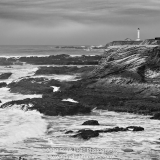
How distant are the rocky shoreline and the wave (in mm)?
1182

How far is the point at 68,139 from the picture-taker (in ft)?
58.6

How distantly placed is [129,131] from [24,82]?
19.4 meters

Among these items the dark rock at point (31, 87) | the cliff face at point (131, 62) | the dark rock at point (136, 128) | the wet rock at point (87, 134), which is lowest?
the dark rock at point (31, 87)

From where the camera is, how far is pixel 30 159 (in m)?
14.9

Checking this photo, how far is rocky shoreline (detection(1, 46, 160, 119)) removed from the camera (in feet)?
84.8

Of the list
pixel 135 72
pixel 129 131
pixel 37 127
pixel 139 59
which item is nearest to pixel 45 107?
pixel 37 127

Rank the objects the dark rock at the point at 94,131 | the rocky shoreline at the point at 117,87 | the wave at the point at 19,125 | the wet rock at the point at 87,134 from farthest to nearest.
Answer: the rocky shoreline at the point at 117,87
the wave at the point at 19,125
the dark rock at the point at 94,131
the wet rock at the point at 87,134

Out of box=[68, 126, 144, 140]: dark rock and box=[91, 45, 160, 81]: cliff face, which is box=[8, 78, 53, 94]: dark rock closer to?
box=[91, 45, 160, 81]: cliff face

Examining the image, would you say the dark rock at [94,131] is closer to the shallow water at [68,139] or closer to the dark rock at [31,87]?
the shallow water at [68,139]

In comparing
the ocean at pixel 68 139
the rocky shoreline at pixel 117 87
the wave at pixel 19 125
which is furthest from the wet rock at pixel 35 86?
the ocean at pixel 68 139

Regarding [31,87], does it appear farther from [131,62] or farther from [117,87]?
[131,62]

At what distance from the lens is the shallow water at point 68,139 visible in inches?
617

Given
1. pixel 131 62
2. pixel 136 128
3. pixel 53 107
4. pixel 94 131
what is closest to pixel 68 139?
pixel 94 131

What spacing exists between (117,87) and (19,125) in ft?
42.1
